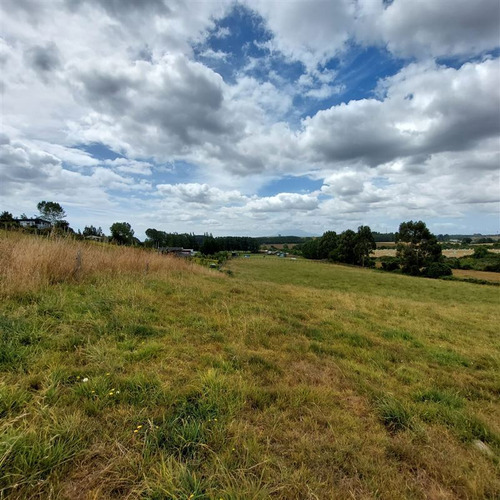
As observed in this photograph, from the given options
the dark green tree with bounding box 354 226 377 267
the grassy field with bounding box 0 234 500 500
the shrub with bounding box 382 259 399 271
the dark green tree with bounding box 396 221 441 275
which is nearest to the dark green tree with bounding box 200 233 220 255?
the dark green tree with bounding box 354 226 377 267

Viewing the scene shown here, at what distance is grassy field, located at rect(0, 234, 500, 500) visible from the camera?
1.79m

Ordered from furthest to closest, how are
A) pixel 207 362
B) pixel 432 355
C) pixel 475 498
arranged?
pixel 432 355 < pixel 207 362 < pixel 475 498

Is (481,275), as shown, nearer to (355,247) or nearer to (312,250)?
(355,247)

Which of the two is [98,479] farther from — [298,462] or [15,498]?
[298,462]

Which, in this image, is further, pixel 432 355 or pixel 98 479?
pixel 432 355

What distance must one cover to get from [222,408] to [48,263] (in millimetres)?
6316

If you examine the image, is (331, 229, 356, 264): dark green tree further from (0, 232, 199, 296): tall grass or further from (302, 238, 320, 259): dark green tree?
(0, 232, 199, 296): tall grass

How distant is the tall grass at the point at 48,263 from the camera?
210 inches

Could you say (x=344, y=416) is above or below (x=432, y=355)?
above

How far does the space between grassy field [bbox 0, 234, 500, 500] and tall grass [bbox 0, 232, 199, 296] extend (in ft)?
0.34

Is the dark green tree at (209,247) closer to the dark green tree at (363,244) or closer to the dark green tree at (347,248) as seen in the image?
the dark green tree at (347,248)

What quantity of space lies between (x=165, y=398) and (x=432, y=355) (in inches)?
210

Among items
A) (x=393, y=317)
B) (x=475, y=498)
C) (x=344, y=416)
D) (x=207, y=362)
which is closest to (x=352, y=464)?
(x=344, y=416)

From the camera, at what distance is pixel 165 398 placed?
2.62 meters
